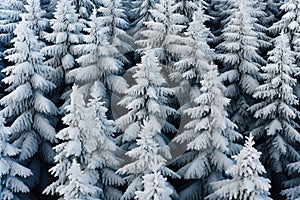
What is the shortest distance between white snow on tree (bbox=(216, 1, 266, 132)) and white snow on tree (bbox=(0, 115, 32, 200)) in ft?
31.9

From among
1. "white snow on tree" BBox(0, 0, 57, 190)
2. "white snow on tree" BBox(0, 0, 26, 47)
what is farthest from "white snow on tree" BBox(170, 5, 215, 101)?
"white snow on tree" BBox(0, 0, 26, 47)

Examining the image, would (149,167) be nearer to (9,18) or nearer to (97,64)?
(97,64)

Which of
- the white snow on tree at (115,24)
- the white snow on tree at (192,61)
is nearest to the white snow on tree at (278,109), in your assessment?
the white snow on tree at (192,61)

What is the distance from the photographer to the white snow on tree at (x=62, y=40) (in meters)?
19.0

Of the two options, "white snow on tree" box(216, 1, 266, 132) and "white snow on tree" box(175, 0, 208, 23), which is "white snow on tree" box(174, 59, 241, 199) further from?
"white snow on tree" box(175, 0, 208, 23)

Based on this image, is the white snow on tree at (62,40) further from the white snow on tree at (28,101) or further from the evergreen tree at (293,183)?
the evergreen tree at (293,183)

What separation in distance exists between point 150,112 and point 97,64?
4.21 m

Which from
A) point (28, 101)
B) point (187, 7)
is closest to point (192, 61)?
point (187, 7)

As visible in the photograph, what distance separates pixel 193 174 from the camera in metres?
14.8

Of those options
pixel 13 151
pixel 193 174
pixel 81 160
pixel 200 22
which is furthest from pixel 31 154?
pixel 200 22

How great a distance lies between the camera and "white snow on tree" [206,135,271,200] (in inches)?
476

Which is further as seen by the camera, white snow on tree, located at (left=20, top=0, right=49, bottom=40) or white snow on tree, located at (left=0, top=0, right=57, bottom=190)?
white snow on tree, located at (left=20, top=0, right=49, bottom=40)

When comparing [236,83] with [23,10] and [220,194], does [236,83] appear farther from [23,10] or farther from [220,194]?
[23,10]

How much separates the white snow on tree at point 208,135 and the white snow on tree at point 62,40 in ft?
23.3
